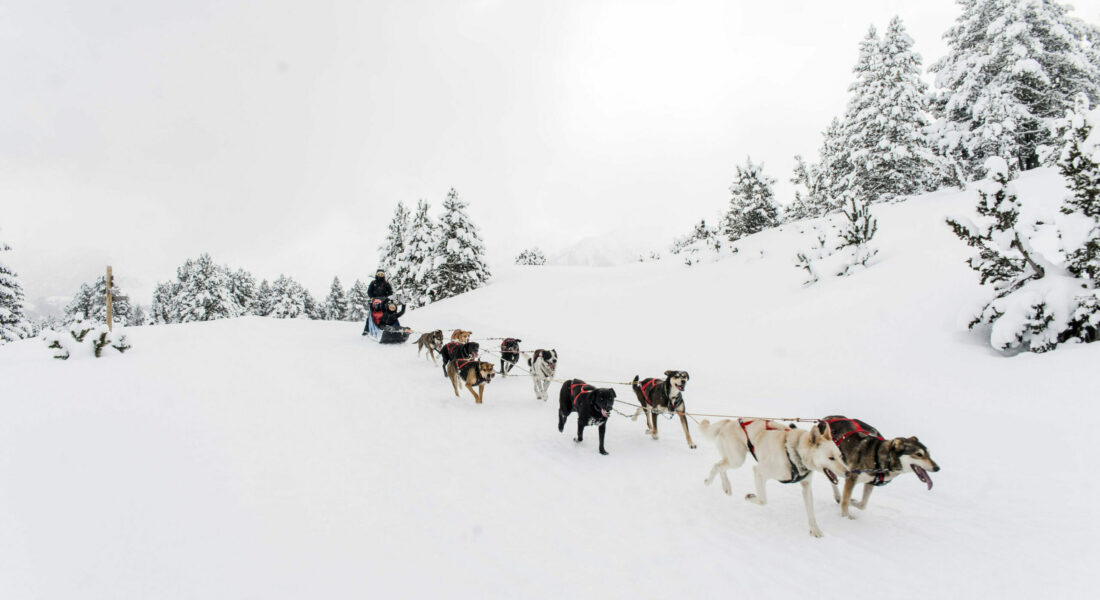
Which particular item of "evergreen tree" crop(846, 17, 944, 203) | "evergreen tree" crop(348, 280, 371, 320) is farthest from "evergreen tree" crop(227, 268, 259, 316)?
"evergreen tree" crop(846, 17, 944, 203)

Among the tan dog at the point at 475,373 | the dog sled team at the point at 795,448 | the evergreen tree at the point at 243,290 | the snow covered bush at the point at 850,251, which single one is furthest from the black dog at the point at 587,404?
the evergreen tree at the point at 243,290

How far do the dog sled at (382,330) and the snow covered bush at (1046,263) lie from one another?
1378 cm

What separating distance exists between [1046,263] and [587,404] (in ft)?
24.3

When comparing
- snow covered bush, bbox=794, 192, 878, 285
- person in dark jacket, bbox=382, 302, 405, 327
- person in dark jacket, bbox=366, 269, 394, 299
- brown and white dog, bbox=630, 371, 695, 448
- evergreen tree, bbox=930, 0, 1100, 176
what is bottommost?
brown and white dog, bbox=630, 371, 695, 448

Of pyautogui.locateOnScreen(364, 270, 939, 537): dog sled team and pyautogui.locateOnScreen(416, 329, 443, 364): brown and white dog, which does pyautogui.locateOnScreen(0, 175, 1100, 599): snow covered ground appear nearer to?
pyautogui.locateOnScreen(364, 270, 939, 537): dog sled team

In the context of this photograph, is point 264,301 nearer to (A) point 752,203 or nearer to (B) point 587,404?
(A) point 752,203

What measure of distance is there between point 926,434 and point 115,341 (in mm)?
18001

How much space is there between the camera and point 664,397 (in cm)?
630

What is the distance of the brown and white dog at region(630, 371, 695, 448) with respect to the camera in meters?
6.14

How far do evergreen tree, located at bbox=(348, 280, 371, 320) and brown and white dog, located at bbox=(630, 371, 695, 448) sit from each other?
172 ft

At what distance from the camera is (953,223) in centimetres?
746

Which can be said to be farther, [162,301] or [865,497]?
[162,301]

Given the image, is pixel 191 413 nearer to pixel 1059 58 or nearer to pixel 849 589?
pixel 849 589

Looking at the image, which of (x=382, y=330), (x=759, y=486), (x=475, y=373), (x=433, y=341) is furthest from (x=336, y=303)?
(x=759, y=486)
